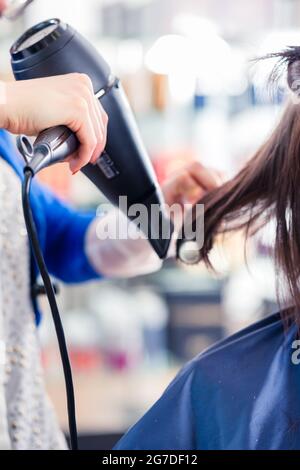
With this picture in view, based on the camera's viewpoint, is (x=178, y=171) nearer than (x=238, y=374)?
No

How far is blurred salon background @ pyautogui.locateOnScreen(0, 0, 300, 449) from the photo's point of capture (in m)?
2.39

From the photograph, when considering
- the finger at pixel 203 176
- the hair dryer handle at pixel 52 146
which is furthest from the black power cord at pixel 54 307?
the finger at pixel 203 176

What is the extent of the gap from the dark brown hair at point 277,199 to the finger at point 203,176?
4 cm

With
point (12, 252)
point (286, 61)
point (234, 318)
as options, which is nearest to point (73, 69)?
point (286, 61)

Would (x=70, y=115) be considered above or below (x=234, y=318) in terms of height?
above

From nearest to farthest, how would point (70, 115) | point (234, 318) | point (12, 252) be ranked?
point (70, 115) < point (12, 252) < point (234, 318)

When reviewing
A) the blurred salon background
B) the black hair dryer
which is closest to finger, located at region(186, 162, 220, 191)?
the black hair dryer

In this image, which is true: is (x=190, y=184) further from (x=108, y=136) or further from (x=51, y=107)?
(x=51, y=107)

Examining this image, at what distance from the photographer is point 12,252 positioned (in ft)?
3.53

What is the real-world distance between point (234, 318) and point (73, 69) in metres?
1.83

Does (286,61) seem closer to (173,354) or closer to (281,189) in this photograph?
(281,189)

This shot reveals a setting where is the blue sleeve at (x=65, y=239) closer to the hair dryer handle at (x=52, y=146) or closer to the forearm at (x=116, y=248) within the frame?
the forearm at (x=116, y=248)

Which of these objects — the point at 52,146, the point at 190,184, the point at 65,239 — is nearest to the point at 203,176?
the point at 190,184

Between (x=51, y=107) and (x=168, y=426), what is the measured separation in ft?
1.28
